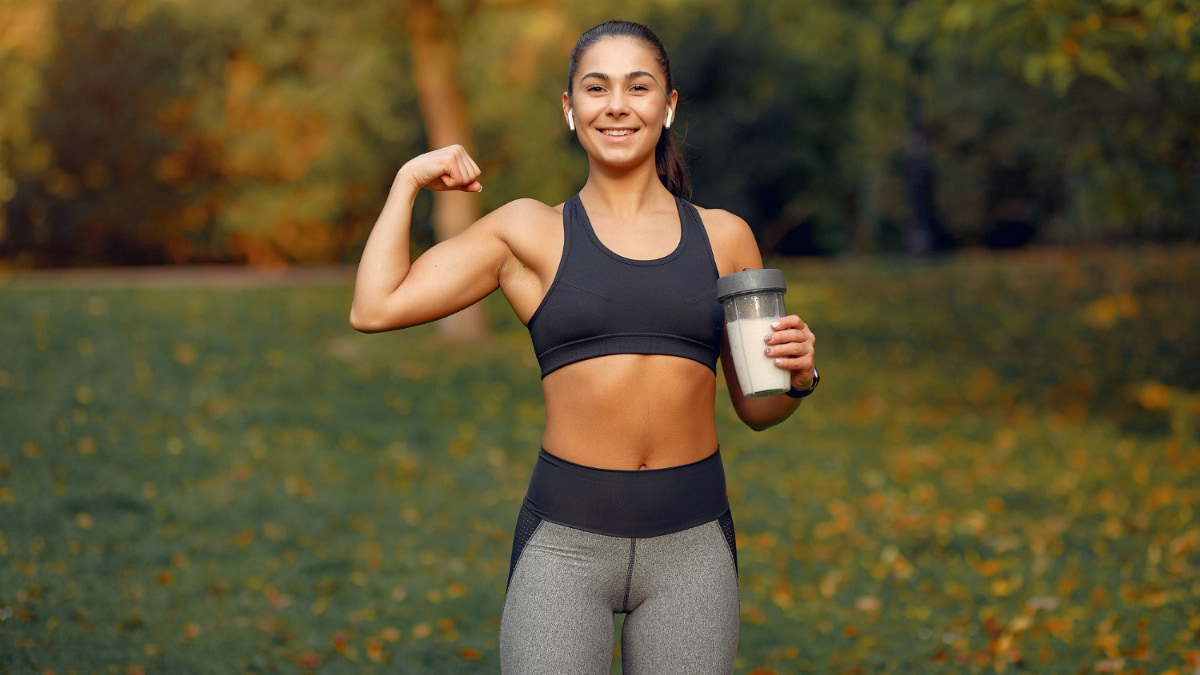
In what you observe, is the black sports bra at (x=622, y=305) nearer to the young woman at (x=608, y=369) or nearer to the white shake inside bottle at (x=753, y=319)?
the young woman at (x=608, y=369)

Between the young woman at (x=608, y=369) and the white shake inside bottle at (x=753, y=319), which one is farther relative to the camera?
the young woman at (x=608, y=369)

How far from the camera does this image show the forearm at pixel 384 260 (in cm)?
251

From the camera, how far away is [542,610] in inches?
96.3

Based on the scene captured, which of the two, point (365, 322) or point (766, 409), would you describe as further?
point (766, 409)

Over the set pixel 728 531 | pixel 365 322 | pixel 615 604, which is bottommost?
pixel 615 604

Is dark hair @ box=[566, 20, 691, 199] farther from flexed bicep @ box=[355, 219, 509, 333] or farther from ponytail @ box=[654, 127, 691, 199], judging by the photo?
flexed bicep @ box=[355, 219, 509, 333]

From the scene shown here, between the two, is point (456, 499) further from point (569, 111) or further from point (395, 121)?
point (395, 121)

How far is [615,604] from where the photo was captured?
8.32ft

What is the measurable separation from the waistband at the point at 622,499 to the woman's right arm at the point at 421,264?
409mm

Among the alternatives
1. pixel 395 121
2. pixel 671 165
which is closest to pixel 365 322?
pixel 671 165

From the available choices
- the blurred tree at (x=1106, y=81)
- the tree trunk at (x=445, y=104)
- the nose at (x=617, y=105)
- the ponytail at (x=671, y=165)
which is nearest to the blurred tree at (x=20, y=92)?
the tree trunk at (x=445, y=104)

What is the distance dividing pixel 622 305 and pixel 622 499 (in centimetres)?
40

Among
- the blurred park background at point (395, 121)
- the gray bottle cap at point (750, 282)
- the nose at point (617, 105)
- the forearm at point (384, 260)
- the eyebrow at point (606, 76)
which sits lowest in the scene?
the gray bottle cap at point (750, 282)

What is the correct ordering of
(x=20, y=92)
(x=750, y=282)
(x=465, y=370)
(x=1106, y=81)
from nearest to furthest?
1. (x=750, y=282)
2. (x=1106, y=81)
3. (x=465, y=370)
4. (x=20, y=92)
